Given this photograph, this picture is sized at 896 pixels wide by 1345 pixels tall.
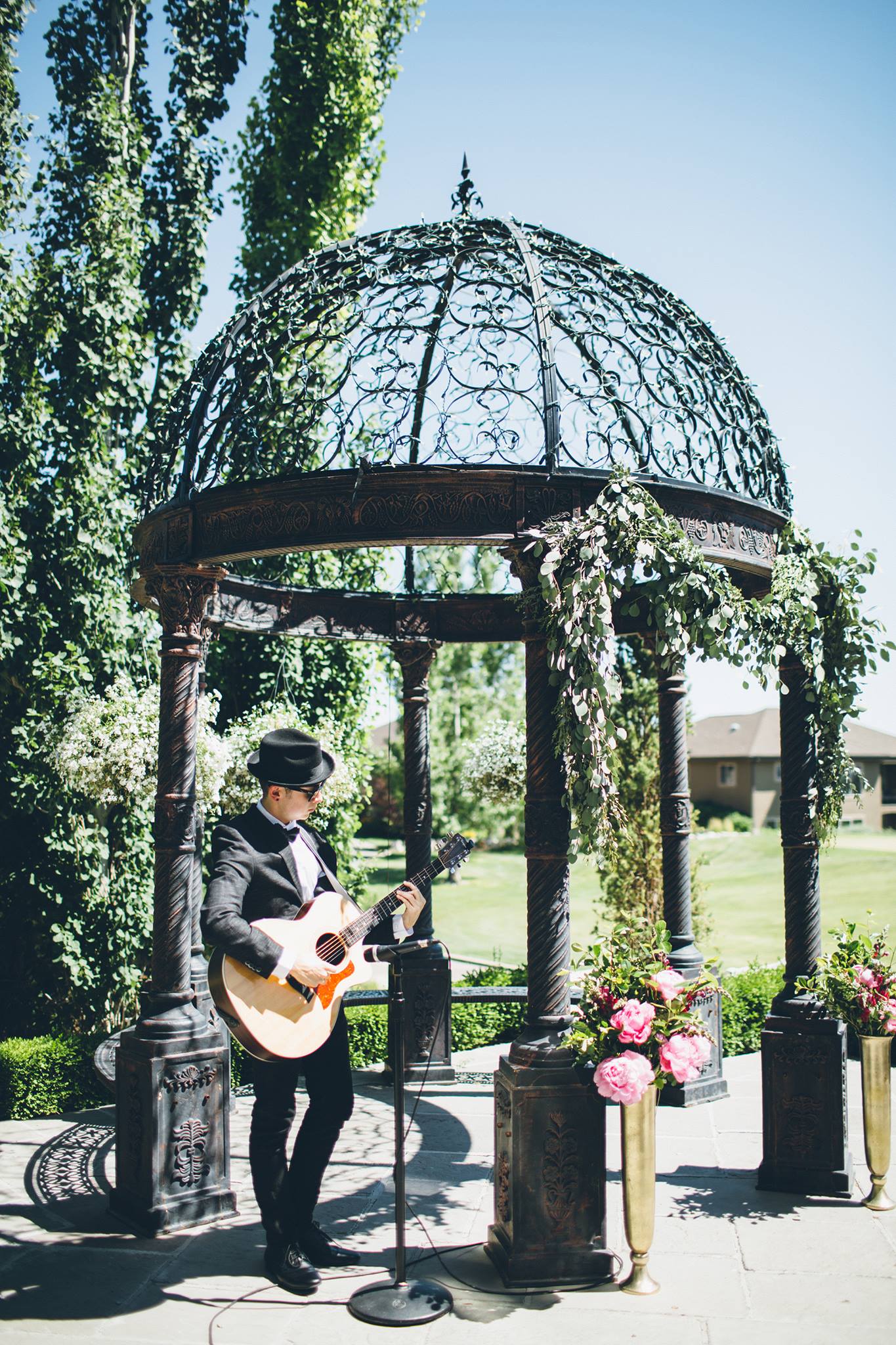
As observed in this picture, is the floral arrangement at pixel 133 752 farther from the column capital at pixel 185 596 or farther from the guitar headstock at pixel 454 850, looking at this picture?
the guitar headstock at pixel 454 850

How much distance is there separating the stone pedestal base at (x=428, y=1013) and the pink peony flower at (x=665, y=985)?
170 inches

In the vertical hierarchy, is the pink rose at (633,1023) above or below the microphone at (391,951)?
below

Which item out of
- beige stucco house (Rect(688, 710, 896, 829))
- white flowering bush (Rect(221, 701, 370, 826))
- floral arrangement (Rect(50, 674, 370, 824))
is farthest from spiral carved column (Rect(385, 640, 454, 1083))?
beige stucco house (Rect(688, 710, 896, 829))

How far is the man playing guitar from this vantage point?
14.4 feet

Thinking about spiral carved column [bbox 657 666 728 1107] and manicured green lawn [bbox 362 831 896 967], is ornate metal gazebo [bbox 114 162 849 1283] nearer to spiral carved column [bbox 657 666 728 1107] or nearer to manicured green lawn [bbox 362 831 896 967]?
spiral carved column [bbox 657 666 728 1107]

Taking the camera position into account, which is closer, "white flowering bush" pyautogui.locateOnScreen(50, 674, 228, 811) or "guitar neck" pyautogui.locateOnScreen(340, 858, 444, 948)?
"guitar neck" pyautogui.locateOnScreen(340, 858, 444, 948)

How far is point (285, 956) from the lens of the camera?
14.3ft

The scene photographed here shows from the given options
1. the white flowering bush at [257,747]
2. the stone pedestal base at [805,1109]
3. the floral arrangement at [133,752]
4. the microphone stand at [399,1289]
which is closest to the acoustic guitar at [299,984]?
the microphone stand at [399,1289]

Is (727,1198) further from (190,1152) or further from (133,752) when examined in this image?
(133,752)

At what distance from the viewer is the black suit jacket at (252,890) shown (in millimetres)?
4320

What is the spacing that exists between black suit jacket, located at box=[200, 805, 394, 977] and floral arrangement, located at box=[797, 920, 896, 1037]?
2.60m

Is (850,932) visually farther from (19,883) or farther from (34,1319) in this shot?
(19,883)

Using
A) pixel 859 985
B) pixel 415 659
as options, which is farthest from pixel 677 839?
pixel 415 659

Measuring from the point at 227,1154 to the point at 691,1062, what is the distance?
2.77 metres
